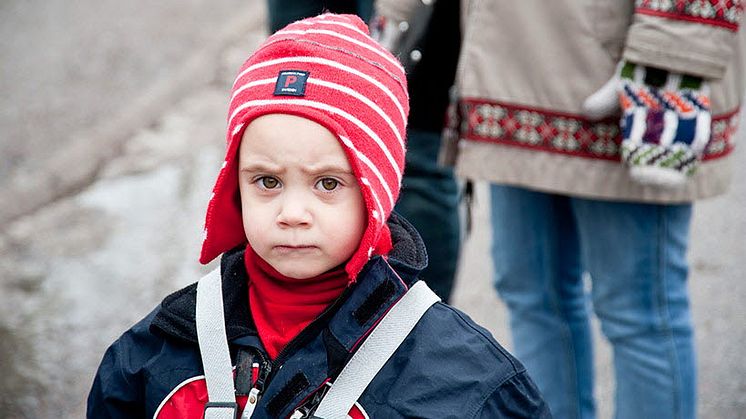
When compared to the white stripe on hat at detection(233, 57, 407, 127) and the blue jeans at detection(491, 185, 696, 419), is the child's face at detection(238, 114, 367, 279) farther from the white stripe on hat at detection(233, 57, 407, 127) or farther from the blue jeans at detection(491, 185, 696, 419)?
the blue jeans at detection(491, 185, 696, 419)

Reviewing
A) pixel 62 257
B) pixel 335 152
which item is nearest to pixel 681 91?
pixel 335 152

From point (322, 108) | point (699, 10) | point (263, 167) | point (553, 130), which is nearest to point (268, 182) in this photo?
point (263, 167)

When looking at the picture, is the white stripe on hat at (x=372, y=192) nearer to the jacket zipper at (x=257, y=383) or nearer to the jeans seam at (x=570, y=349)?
the jacket zipper at (x=257, y=383)

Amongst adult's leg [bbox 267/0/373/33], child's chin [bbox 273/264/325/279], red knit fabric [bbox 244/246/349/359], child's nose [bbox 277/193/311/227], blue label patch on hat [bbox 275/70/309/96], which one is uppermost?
blue label patch on hat [bbox 275/70/309/96]

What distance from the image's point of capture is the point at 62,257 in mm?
3770

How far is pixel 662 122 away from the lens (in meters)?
1.96

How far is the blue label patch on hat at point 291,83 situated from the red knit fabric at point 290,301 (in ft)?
0.96

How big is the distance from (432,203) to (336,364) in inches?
51.4

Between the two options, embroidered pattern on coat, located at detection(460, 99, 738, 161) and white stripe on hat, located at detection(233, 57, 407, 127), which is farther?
embroidered pattern on coat, located at detection(460, 99, 738, 161)

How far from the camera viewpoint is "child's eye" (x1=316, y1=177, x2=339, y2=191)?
1544 millimetres

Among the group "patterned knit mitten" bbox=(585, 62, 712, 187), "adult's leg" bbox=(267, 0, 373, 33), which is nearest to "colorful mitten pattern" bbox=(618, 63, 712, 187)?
"patterned knit mitten" bbox=(585, 62, 712, 187)

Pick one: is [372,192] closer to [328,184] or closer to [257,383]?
[328,184]

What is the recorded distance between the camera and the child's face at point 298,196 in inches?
59.4

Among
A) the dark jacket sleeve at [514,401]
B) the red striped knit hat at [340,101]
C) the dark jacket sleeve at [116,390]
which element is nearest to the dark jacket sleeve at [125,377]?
the dark jacket sleeve at [116,390]
